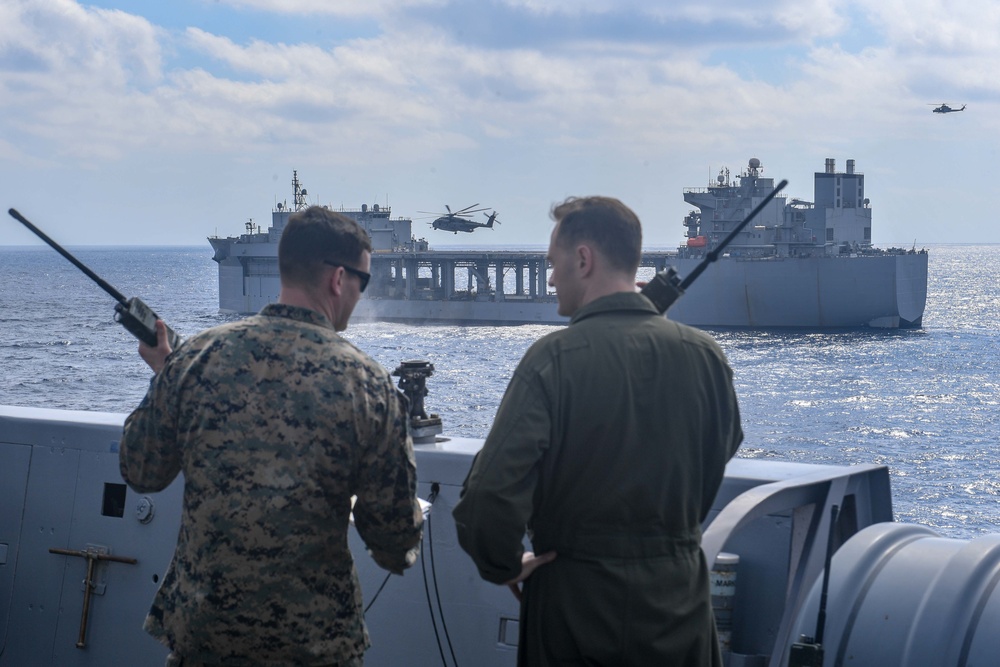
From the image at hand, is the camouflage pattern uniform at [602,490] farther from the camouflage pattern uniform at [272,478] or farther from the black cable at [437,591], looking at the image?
the black cable at [437,591]

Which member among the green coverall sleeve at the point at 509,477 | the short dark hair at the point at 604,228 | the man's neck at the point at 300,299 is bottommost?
the green coverall sleeve at the point at 509,477

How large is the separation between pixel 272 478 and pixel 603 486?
765mm

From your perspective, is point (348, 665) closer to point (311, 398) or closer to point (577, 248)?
point (311, 398)

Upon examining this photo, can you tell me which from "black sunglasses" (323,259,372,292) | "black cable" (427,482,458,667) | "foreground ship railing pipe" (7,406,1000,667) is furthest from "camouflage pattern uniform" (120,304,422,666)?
"black cable" (427,482,458,667)

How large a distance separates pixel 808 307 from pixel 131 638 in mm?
53977

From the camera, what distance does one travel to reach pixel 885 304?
56312 millimetres

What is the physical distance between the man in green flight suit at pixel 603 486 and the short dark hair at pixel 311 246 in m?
0.57

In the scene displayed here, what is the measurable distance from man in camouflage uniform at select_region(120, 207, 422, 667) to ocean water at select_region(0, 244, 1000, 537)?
19.5 meters

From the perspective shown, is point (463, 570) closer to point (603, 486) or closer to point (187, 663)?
point (187, 663)

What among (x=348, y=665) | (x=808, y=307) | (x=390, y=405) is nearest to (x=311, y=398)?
(x=390, y=405)

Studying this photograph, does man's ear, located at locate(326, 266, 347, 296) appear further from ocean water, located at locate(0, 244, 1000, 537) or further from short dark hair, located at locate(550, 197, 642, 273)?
ocean water, located at locate(0, 244, 1000, 537)

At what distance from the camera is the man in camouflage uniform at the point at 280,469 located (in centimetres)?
251

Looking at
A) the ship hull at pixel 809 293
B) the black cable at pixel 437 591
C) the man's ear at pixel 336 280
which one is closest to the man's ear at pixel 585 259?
the man's ear at pixel 336 280

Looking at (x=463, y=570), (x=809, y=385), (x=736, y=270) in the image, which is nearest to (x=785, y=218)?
(x=736, y=270)
